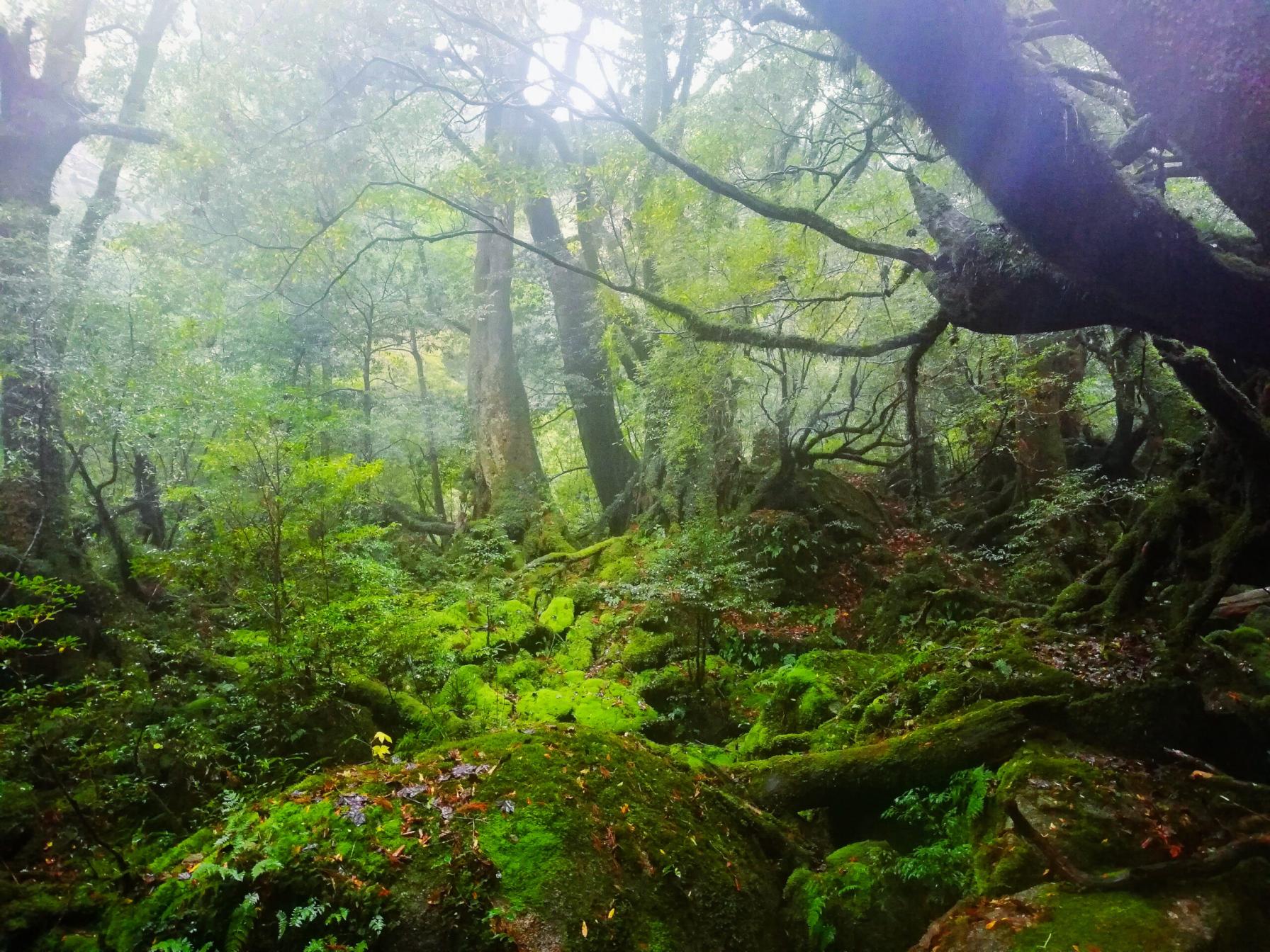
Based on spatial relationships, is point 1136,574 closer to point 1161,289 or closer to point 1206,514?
point 1206,514

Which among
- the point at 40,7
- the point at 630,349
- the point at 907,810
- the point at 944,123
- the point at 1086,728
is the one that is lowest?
the point at 907,810

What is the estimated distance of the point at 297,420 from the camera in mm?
11367

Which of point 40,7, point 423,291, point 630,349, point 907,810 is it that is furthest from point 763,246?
point 40,7

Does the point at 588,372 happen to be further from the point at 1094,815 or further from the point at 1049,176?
the point at 1094,815

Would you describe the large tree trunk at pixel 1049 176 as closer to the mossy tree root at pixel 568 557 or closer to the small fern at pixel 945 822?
the small fern at pixel 945 822

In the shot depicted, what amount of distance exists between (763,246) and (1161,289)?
23.6 ft

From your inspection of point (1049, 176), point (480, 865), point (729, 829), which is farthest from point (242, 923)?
point (1049, 176)

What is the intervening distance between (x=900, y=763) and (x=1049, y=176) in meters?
3.35

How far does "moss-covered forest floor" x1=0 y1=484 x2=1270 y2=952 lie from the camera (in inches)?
103

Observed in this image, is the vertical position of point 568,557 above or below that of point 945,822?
above

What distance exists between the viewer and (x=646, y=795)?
3.36 m

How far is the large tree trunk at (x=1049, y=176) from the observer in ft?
10.3

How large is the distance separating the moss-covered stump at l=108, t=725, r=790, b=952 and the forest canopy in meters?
0.02

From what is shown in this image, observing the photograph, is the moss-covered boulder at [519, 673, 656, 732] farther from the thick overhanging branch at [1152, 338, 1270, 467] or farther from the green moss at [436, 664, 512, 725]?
the thick overhanging branch at [1152, 338, 1270, 467]
